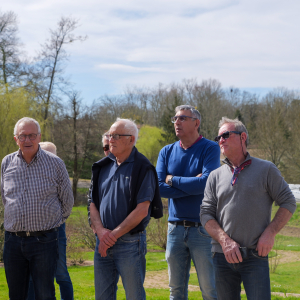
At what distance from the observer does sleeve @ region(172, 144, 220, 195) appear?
11.5 feet

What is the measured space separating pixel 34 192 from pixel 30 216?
0.22 metres

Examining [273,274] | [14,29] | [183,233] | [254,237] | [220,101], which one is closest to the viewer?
[254,237]

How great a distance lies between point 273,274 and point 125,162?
9.97m

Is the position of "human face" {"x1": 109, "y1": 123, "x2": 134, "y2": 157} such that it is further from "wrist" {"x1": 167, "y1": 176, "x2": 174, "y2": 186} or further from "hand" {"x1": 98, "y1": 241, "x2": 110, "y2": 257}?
"hand" {"x1": 98, "y1": 241, "x2": 110, "y2": 257}

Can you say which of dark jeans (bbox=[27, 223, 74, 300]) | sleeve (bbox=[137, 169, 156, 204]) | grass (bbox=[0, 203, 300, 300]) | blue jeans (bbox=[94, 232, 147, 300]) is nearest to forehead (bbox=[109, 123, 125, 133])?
sleeve (bbox=[137, 169, 156, 204])

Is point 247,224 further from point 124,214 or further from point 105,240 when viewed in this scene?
point 105,240

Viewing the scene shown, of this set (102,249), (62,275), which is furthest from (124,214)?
(62,275)

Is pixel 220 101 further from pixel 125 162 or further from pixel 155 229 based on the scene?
pixel 125 162

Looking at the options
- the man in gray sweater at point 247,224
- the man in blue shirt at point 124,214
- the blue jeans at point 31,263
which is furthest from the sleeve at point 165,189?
the blue jeans at point 31,263

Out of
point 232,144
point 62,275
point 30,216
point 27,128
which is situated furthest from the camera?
point 62,275

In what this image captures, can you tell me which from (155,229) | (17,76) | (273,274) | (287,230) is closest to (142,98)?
(17,76)

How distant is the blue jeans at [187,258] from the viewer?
3389 mm

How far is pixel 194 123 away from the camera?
3.83 meters

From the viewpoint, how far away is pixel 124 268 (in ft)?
9.81
